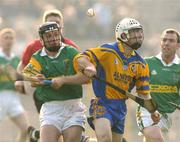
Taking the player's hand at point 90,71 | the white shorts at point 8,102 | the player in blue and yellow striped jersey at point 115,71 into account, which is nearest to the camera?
the player's hand at point 90,71

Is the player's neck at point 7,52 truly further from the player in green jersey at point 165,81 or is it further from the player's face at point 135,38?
the player's face at point 135,38

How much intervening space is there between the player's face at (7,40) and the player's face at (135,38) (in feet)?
17.4

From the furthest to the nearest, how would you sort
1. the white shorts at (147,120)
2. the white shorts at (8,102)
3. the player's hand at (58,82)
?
the white shorts at (8,102), the white shorts at (147,120), the player's hand at (58,82)

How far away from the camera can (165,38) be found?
1258cm

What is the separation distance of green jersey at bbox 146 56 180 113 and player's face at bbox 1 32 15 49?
3901 mm

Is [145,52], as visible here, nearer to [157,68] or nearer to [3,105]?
[3,105]

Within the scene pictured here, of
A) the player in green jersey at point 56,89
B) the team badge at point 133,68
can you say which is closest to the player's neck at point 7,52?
the player in green jersey at point 56,89

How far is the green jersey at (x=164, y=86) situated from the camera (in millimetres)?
12461

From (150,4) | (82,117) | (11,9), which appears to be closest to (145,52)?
(150,4)

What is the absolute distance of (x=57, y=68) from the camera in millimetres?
11117

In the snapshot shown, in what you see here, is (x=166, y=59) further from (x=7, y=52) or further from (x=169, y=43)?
(x=7, y=52)

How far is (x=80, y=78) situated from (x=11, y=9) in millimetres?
9655

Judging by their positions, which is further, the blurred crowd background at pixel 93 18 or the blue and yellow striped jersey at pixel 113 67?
the blurred crowd background at pixel 93 18

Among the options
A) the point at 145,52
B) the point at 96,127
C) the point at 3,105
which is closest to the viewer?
the point at 96,127
